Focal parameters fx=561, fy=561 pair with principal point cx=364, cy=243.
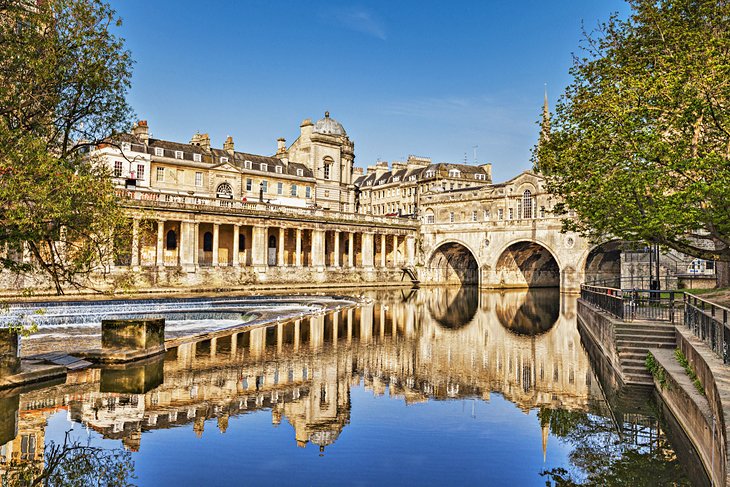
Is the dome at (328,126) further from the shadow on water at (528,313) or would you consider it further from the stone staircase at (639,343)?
the stone staircase at (639,343)

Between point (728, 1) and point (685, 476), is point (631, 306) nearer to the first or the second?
point (685, 476)

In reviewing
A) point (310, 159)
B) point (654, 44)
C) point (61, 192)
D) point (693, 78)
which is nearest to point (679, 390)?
point (693, 78)

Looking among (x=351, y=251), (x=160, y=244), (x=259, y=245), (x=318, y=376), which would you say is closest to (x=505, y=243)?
(x=351, y=251)

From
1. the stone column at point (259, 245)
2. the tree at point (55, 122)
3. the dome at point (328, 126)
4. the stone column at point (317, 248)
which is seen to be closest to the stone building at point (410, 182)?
the dome at point (328, 126)

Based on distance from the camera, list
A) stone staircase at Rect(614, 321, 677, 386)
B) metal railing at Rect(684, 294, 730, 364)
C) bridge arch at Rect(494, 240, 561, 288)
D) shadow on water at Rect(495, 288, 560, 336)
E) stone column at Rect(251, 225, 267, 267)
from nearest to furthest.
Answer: metal railing at Rect(684, 294, 730, 364) < stone staircase at Rect(614, 321, 677, 386) < shadow on water at Rect(495, 288, 560, 336) < stone column at Rect(251, 225, 267, 267) < bridge arch at Rect(494, 240, 561, 288)

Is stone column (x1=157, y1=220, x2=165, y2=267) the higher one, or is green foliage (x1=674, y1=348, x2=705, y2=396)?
stone column (x1=157, y1=220, x2=165, y2=267)

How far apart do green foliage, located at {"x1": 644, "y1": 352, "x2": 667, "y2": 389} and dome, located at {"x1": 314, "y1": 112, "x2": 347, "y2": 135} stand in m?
62.7

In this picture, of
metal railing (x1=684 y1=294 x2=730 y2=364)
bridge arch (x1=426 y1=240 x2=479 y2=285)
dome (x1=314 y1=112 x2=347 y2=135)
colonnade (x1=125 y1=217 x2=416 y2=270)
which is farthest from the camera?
dome (x1=314 y1=112 x2=347 y2=135)

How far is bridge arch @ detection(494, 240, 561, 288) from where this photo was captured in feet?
195

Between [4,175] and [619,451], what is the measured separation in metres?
13.4

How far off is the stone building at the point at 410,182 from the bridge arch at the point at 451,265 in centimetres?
1746

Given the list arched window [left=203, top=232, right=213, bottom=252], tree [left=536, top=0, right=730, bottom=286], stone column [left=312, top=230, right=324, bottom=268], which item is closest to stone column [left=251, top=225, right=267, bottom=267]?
arched window [left=203, top=232, right=213, bottom=252]

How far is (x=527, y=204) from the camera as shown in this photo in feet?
195

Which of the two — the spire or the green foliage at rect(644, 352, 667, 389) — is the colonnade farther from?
the green foliage at rect(644, 352, 667, 389)
